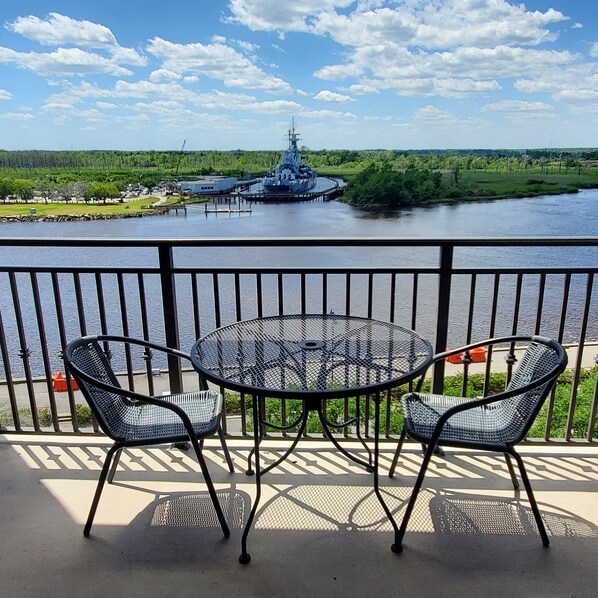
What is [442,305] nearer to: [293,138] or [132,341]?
[132,341]

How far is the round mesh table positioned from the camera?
1593 millimetres

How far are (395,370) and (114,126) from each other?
21.5 metres

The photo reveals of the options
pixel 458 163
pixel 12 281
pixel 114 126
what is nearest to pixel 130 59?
pixel 114 126

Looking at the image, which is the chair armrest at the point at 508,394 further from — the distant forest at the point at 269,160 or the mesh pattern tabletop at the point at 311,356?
the distant forest at the point at 269,160

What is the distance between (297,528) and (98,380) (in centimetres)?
98

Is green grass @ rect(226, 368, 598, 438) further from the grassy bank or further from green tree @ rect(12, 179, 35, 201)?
green tree @ rect(12, 179, 35, 201)

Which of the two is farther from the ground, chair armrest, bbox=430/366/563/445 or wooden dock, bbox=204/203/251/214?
chair armrest, bbox=430/366/563/445

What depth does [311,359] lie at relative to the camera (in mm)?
1788

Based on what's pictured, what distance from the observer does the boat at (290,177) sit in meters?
18.0

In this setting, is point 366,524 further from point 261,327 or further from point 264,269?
point 264,269

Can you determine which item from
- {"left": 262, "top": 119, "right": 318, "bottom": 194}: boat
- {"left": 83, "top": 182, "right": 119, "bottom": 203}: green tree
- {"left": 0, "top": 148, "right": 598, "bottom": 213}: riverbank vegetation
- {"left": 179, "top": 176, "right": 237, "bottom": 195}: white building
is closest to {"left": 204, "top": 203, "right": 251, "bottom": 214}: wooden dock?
{"left": 179, "top": 176, "right": 237, "bottom": 195}: white building

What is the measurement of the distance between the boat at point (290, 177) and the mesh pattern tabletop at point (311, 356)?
52.6 ft

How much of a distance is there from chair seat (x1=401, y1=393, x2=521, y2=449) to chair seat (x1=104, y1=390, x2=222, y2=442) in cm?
Result: 79

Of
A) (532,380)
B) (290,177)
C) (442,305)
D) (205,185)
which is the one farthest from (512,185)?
(532,380)
